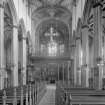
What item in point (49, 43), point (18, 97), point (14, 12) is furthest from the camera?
point (49, 43)

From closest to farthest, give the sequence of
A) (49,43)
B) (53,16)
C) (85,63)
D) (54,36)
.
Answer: (85,63)
(49,43)
(53,16)
(54,36)

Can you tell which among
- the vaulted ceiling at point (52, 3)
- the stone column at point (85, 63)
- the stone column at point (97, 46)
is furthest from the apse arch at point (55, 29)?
the stone column at point (97, 46)

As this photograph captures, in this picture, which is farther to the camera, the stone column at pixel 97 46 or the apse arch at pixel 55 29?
the apse arch at pixel 55 29

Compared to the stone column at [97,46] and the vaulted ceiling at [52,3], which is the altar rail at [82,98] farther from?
the vaulted ceiling at [52,3]

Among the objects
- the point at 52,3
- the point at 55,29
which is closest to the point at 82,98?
the point at 52,3

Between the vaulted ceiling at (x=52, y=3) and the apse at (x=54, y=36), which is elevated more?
the vaulted ceiling at (x=52, y=3)

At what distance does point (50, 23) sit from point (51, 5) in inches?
199

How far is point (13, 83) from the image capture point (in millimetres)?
19141

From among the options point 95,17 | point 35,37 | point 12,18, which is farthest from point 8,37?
point 95,17

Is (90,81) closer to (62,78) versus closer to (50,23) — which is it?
(62,78)

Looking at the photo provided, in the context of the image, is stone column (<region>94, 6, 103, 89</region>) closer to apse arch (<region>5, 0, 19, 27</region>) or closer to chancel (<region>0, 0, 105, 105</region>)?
chancel (<region>0, 0, 105, 105</region>)

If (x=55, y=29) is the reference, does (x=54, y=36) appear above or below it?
below

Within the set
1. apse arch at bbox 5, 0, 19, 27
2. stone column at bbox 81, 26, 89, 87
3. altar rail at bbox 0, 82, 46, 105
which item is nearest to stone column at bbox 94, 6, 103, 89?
altar rail at bbox 0, 82, 46, 105

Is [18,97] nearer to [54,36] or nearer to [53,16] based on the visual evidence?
[53,16]
